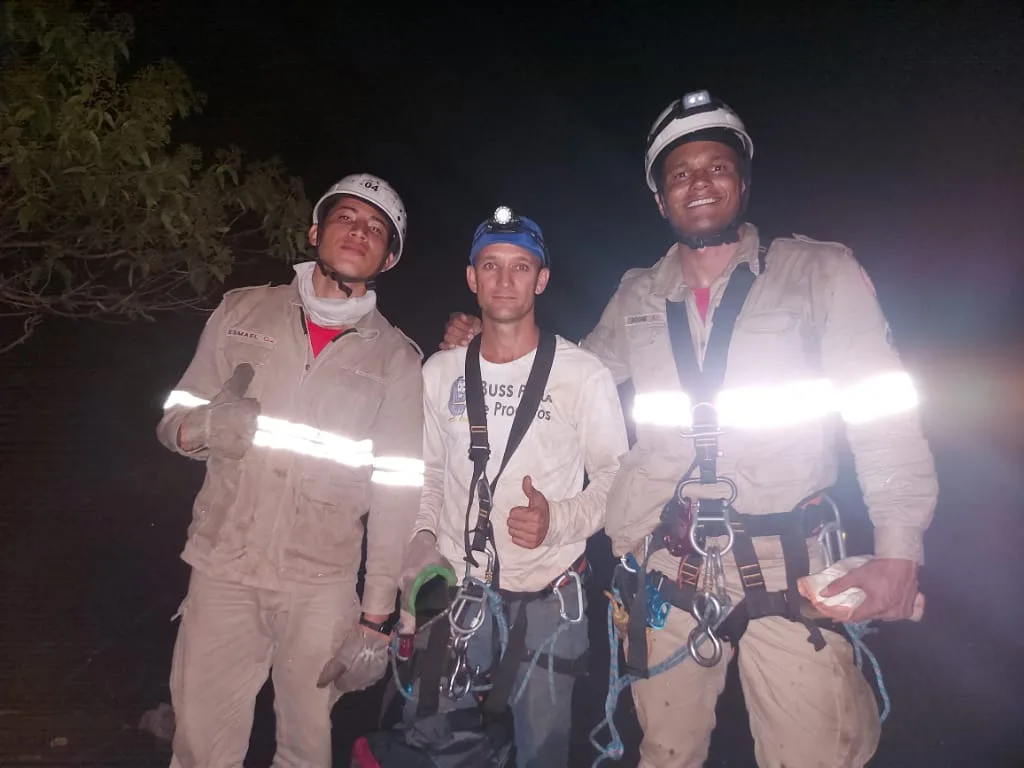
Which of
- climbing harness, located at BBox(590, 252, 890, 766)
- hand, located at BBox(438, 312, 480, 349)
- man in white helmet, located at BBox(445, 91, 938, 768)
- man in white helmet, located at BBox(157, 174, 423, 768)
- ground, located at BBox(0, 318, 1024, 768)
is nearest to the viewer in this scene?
man in white helmet, located at BBox(445, 91, 938, 768)

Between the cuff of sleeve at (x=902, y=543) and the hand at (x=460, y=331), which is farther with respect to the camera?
the hand at (x=460, y=331)

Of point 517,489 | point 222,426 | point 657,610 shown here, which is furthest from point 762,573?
point 222,426

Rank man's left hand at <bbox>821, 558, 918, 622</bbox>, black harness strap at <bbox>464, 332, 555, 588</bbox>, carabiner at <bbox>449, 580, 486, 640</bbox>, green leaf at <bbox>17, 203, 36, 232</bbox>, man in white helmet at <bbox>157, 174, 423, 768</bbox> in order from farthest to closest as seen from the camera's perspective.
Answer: green leaf at <bbox>17, 203, 36, 232</bbox>, man in white helmet at <bbox>157, 174, 423, 768</bbox>, black harness strap at <bbox>464, 332, 555, 588</bbox>, carabiner at <bbox>449, 580, 486, 640</bbox>, man's left hand at <bbox>821, 558, 918, 622</bbox>

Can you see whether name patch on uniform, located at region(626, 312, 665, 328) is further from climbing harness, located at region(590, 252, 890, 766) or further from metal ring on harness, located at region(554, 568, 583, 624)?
metal ring on harness, located at region(554, 568, 583, 624)

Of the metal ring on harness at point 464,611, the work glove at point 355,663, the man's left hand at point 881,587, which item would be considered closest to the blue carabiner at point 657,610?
the man's left hand at point 881,587

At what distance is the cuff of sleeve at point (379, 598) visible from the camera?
2877 mm

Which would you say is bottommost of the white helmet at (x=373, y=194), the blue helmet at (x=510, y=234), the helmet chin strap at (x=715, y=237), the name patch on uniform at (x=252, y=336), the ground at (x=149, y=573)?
the ground at (x=149, y=573)

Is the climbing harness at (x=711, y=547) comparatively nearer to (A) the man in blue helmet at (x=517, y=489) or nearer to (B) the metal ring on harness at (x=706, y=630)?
(B) the metal ring on harness at (x=706, y=630)

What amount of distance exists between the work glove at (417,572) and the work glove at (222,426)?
99 centimetres

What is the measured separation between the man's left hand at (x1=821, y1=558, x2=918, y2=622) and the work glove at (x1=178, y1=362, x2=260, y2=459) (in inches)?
105

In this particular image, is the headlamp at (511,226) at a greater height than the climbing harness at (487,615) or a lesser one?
greater

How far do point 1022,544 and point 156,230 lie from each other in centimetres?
1139

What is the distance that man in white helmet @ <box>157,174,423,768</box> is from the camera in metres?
2.79

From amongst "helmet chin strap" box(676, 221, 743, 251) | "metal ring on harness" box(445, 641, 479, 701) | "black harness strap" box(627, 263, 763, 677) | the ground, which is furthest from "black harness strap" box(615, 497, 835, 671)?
the ground
